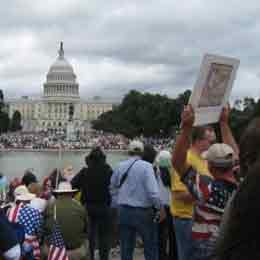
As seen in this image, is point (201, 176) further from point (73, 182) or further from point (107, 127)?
point (107, 127)

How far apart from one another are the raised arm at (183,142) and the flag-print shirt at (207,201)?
0.10 meters

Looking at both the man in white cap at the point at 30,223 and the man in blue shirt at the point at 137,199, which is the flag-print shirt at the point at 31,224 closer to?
the man in white cap at the point at 30,223

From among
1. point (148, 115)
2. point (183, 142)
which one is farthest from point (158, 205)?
point (148, 115)

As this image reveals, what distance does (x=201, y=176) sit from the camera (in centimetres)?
461

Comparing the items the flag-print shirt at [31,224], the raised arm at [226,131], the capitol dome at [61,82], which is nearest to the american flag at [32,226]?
the flag-print shirt at [31,224]

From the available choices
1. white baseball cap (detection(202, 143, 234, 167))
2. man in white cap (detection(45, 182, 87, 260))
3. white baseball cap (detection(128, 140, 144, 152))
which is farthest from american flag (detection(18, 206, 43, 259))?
white baseball cap (detection(202, 143, 234, 167))

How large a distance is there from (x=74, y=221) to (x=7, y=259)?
2.33 meters

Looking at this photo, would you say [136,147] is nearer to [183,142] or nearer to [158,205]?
[158,205]

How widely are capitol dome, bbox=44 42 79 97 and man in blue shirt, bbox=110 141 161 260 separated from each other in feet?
542

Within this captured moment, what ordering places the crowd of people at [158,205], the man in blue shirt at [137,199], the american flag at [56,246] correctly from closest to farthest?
the crowd of people at [158,205] → the american flag at [56,246] → the man in blue shirt at [137,199]

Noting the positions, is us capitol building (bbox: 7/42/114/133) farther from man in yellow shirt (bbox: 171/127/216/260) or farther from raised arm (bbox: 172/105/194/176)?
raised arm (bbox: 172/105/194/176)

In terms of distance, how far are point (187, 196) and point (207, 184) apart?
111 cm

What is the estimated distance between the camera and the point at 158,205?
6898mm

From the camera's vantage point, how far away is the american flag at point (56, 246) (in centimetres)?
591
